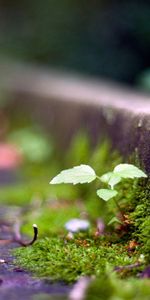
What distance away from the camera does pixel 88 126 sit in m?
3.67

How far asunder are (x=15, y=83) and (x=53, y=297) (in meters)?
5.32

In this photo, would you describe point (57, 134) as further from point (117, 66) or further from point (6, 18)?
point (6, 18)

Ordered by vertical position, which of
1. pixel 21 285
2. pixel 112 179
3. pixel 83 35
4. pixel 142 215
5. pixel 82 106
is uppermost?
pixel 83 35

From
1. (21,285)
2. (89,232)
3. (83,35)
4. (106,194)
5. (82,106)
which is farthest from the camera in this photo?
(83,35)

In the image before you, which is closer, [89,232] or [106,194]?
[106,194]

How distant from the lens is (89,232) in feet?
7.60

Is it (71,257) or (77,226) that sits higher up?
(77,226)

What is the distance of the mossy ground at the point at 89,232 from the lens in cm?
179

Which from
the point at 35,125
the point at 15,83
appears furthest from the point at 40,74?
the point at 35,125

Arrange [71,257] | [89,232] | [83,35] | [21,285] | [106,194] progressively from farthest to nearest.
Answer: [83,35] → [89,232] → [106,194] → [71,257] → [21,285]

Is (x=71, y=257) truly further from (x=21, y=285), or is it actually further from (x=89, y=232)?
(x=89, y=232)

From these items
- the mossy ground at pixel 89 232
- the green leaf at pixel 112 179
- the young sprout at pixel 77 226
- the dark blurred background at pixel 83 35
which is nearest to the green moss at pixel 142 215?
the mossy ground at pixel 89 232

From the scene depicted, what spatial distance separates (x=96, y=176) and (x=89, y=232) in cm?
35

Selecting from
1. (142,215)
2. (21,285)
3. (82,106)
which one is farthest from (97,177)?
(82,106)
